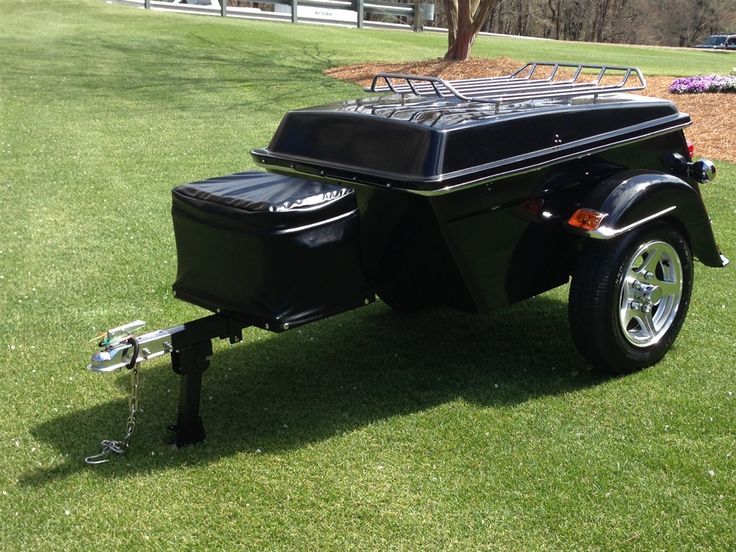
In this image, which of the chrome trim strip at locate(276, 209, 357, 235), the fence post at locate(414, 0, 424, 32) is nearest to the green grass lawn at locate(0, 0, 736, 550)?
the chrome trim strip at locate(276, 209, 357, 235)

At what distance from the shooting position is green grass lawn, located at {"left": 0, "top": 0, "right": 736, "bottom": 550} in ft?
10.9

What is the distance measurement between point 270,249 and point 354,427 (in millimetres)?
1012

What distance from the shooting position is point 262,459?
3752 millimetres

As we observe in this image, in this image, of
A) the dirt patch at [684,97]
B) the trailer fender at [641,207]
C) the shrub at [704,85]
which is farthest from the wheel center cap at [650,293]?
the shrub at [704,85]

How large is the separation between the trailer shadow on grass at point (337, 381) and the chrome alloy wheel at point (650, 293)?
0.36 meters

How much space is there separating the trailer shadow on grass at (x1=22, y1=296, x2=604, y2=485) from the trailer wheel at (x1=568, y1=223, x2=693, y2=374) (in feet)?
0.85

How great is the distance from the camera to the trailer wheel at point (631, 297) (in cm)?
422

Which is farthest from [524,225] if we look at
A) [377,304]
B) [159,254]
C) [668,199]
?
[159,254]

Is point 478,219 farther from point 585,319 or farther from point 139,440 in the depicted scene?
point 139,440

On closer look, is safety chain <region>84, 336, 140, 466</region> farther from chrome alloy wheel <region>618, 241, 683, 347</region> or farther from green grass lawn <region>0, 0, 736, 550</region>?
chrome alloy wheel <region>618, 241, 683, 347</region>

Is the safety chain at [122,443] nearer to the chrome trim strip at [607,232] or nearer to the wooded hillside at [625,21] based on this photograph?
the chrome trim strip at [607,232]

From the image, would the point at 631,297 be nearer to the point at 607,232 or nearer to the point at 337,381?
the point at 607,232

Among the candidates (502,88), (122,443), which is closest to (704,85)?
(502,88)

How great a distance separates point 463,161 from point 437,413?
1225 millimetres
